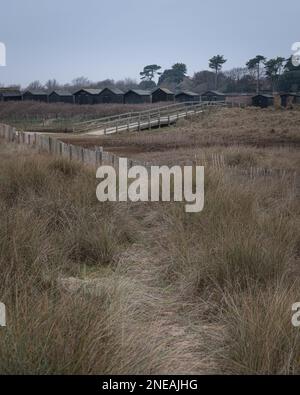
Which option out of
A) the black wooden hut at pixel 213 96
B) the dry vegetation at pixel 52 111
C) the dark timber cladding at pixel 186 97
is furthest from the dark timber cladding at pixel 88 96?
the black wooden hut at pixel 213 96

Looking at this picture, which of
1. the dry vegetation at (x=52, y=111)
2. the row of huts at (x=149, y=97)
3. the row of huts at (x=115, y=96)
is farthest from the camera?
the row of huts at (x=115, y=96)

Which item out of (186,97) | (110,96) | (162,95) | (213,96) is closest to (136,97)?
(162,95)

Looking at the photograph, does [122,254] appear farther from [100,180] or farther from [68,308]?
[100,180]

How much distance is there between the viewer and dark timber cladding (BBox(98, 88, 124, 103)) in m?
73.5

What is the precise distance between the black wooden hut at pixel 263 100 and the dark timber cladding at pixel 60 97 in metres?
27.3

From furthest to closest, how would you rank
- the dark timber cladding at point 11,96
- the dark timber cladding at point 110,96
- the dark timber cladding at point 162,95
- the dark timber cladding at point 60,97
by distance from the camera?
1. the dark timber cladding at point 11,96
2. the dark timber cladding at point 60,97
3. the dark timber cladding at point 110,96
4. the dark timber cladding at point 162,95

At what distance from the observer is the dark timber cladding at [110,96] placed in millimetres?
73500

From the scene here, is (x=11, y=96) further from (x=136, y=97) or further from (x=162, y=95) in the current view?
(x=162, y=95)

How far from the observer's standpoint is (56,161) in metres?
8.77

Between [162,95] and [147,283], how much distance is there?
6834 cm

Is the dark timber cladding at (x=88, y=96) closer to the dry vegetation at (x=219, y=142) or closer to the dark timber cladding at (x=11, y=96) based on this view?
the dark timber cladding at (x=11, y=96)

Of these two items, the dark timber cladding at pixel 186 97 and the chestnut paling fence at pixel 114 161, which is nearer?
the chestnut paling fence at pixel 114 161

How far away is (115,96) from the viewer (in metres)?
73.5
